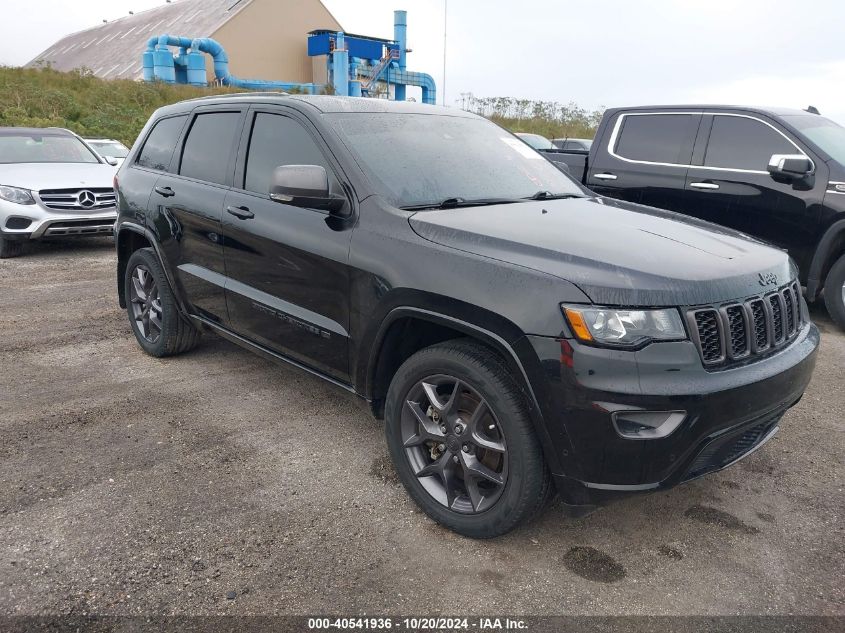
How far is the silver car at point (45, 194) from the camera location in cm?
841

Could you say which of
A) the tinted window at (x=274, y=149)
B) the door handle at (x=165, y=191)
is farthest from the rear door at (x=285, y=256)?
the door handle at (x=165, y=191)

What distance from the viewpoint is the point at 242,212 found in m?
3.68

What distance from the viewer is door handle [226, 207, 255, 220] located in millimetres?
3622

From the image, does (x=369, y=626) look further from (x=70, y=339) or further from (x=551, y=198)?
(x=70, y=339)

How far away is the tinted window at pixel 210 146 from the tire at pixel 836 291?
498cm

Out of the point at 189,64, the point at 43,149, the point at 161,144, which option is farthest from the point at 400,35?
the point at 161,144

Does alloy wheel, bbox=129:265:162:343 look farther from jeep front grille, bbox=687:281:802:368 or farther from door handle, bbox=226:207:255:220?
jeep front grille, bbox=687:281:802:368

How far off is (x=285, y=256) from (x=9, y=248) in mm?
7180

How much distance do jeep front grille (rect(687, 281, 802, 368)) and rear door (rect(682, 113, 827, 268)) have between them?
11.3ft

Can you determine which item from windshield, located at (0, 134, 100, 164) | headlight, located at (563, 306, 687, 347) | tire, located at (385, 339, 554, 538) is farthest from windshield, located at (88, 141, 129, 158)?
headlight, located at (563, 306, 687, 347)

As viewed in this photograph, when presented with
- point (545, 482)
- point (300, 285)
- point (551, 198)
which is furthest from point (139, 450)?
point (551, 198)

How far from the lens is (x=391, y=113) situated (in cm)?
365

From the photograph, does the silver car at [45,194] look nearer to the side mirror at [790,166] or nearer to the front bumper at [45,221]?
the front bumper at [45,221]

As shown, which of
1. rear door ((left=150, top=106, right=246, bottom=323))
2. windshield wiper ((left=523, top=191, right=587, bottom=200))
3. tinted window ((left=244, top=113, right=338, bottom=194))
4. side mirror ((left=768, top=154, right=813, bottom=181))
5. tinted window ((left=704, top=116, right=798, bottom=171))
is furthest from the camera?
tinted window ((left=704, top=116, right=798, bottom=171))
